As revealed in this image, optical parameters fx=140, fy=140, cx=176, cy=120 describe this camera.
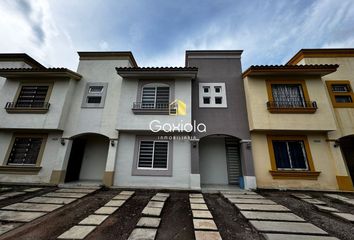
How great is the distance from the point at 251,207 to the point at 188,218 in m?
2.03

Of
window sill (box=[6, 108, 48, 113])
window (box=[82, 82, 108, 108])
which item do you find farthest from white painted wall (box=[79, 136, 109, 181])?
window sill (box=[6, 108, 48, 113])

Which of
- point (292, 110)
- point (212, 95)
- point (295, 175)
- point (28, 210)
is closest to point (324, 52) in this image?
point (292, 110)

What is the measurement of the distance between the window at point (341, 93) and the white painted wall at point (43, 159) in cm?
1431

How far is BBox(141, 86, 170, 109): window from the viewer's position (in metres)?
7.32

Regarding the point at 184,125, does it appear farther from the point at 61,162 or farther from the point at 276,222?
the point at 61,162

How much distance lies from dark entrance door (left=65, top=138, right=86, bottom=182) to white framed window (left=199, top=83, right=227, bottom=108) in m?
7.14

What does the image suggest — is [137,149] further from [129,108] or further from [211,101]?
[211,101]

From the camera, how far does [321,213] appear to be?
3977 mm

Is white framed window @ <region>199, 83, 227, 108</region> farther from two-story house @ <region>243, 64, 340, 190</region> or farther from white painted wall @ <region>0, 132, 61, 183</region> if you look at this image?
white painted wall @ <region>0, 132, 61, 183</region>

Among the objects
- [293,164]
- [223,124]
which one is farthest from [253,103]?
[293,164]

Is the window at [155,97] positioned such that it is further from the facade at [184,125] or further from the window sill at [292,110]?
the window sill at [292,110]

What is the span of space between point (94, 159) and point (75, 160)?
92 cm

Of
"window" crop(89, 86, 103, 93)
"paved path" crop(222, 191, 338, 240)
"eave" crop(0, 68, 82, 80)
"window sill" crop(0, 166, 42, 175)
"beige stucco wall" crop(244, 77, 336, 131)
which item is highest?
"eave" crop(0, 68, 82, 80)

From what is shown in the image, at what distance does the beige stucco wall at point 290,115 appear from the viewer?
6520mm
